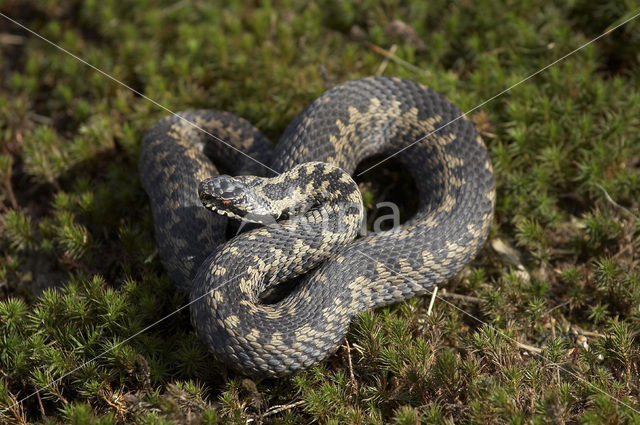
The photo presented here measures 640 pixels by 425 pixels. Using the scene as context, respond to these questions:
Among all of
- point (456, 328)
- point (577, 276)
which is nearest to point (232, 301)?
point (456, 328)

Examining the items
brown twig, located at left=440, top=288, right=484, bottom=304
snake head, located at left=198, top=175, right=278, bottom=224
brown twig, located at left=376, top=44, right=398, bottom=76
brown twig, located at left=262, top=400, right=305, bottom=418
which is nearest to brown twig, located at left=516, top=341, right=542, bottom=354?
brown twig, located at left=440, top=288, right=484, bottom=304

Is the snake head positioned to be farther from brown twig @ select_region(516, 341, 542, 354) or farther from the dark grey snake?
brown twig @ select_region(516, 341, 542, 354)

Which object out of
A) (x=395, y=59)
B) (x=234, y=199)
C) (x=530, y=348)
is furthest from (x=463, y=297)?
(x=395, y=59)

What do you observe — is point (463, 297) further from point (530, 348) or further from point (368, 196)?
point (368, 196)

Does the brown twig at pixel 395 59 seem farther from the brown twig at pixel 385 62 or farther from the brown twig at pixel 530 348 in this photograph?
the brown twig at pixel 530 348

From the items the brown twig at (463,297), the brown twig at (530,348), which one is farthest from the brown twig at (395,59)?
the brown twig at (530,348)
